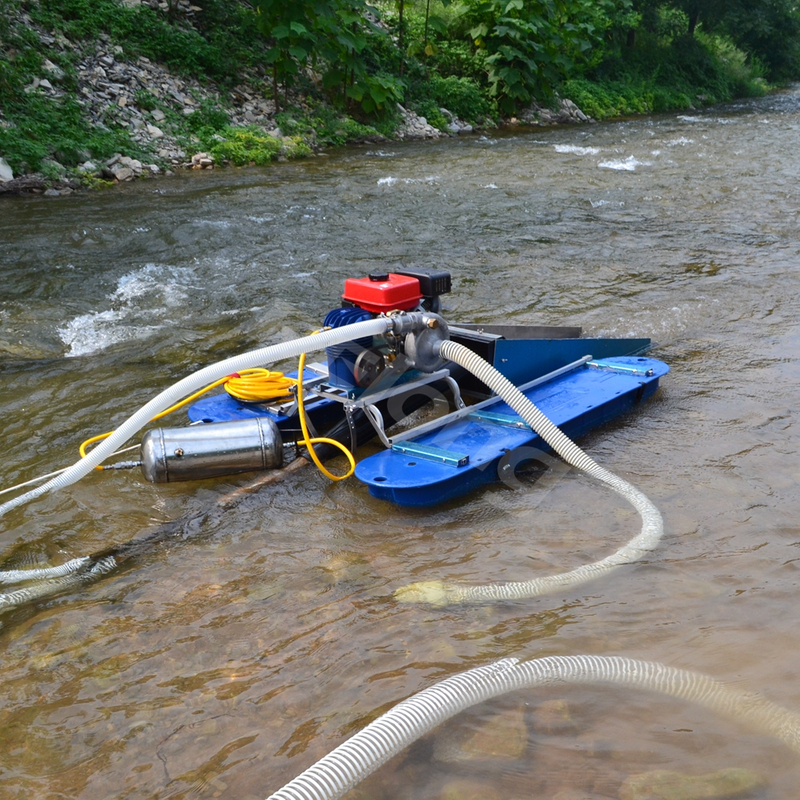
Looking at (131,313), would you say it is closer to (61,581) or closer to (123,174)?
(61,581)

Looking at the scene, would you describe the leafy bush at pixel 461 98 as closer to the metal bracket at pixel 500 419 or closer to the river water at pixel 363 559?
the river water at pixel 363 559

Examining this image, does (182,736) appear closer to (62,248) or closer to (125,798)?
(125,798)

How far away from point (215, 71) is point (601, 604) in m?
14.8

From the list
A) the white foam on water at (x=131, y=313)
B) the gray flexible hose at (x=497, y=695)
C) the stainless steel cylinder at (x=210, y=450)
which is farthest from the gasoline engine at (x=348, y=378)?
the white foam on water at (x=131, y=313)

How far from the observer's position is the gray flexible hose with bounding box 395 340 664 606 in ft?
10.3

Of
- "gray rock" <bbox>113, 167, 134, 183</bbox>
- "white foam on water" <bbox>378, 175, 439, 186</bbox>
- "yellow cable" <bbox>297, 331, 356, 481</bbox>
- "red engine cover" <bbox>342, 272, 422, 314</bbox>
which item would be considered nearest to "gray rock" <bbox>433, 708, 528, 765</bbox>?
"yellow cable" <bbox>297, 331, 356, 481</bbox>

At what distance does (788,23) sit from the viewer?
34969 millimetres

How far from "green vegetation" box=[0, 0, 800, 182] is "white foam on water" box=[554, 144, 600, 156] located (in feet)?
10.6

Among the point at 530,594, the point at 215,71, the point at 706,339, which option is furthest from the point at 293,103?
the point at 530,594

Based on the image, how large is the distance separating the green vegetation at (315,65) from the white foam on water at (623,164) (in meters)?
4.82

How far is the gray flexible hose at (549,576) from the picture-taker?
3.13 metres

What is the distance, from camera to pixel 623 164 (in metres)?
13.5

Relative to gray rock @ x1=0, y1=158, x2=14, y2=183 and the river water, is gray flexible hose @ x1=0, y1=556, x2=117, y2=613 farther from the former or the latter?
gray rock @ x1=0, y1=158, x2=14, y2=183

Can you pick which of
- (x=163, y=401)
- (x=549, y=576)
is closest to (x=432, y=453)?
(x=549, y=576)
